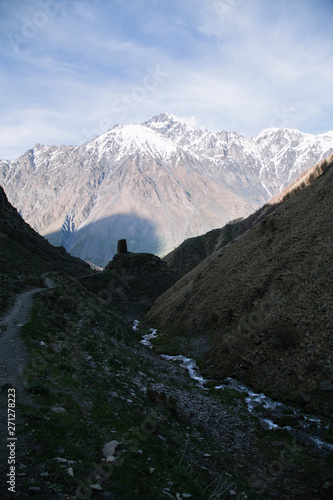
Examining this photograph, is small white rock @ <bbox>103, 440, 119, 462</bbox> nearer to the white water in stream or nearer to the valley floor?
the valley floor

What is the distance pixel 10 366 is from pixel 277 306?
1073 inches

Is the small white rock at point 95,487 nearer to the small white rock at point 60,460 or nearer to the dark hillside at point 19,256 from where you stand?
the small white rock at point 60,460

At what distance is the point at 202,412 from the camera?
22.0 m

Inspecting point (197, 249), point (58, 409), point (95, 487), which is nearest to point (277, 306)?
point (58, 409)

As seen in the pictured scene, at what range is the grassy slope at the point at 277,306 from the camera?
24.7 m

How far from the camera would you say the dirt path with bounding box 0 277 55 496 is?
9732mm

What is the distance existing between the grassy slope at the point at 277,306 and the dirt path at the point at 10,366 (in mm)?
19878

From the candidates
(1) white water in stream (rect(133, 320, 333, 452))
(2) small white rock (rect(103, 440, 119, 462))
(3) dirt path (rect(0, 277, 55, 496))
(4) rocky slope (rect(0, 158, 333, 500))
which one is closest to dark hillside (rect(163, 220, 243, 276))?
(1) white water in stream (rect(133, 320, 333, 452))

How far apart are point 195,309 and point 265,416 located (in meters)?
31.6

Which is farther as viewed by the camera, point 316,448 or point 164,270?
point 164,270

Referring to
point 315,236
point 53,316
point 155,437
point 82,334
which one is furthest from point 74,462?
point 315,236

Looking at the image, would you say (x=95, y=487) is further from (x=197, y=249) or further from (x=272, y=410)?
(x=197, y=249)

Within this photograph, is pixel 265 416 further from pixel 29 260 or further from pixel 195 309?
pixel 29 260

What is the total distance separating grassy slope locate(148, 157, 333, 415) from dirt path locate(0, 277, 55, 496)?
19878 mm
